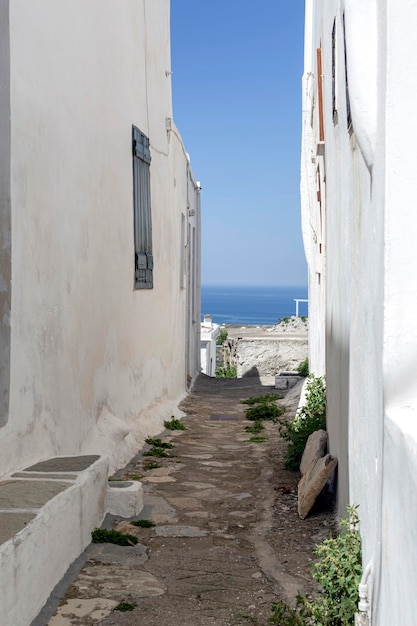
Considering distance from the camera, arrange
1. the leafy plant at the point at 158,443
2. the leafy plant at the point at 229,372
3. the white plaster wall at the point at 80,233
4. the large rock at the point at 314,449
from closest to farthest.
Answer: the white plaster wall at the point at 80,233, the large rock at the point at 314,449, the leafy plant at the point at 158,443, the leafy plant at the point at 229,372

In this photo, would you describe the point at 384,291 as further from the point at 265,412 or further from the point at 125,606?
the point at 265,412

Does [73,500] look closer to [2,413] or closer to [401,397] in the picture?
[2,413]

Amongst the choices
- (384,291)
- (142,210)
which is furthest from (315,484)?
(142,210)

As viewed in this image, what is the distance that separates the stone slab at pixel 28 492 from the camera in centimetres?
427

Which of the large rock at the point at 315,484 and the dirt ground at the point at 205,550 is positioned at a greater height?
the large rock at the point at 315,484

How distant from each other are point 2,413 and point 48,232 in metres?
1.51

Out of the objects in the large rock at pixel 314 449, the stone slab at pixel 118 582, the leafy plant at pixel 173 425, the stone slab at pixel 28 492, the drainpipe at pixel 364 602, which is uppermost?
the stone slab at pixel 28 492

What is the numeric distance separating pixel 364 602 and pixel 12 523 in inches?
68.7

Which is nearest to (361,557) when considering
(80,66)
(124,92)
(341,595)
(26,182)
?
(341,595)

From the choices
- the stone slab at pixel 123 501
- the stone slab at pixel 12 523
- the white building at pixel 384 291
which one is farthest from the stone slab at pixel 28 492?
the white building at pixel 384 291

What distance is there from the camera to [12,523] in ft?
12.9

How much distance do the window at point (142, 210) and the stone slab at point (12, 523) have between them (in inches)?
212

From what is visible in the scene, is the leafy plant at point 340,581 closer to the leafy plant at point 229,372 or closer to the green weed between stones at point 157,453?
the green weed between stones at point 157,453

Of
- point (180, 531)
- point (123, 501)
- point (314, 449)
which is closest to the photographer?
point (180, 531)
